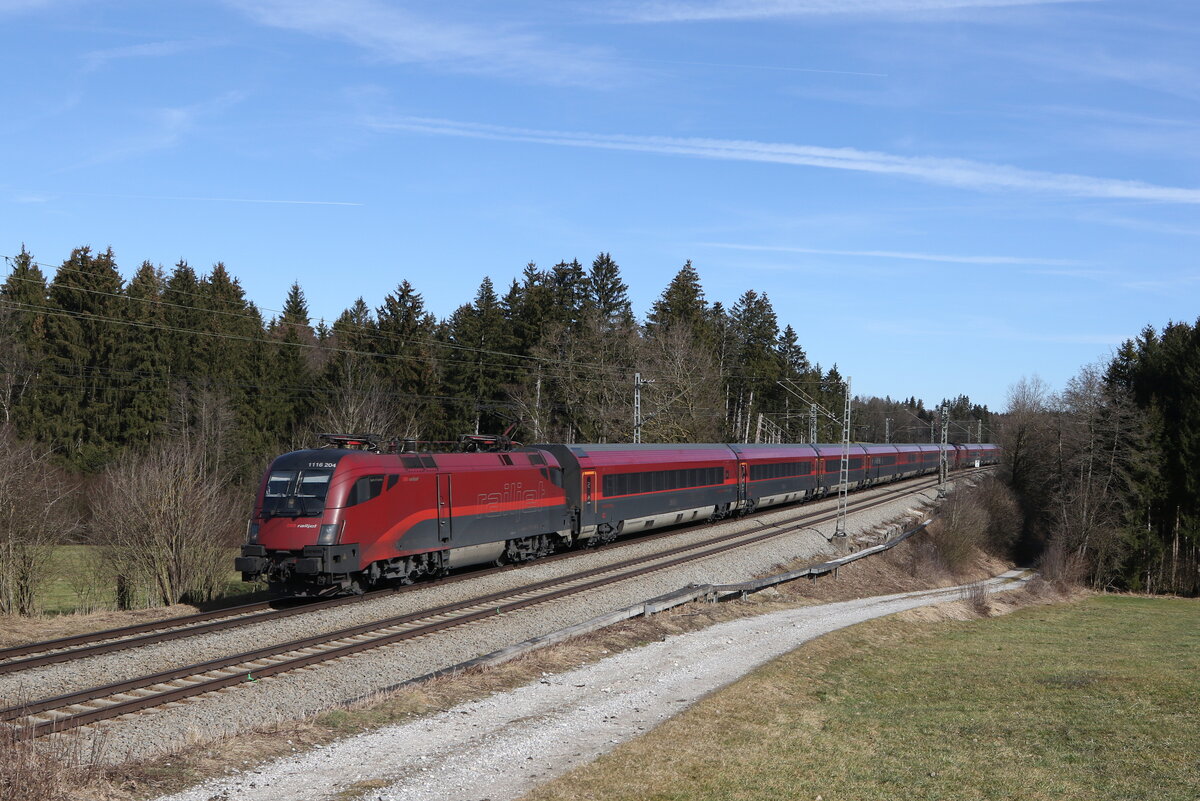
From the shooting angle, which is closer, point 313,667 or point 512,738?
point 512,738

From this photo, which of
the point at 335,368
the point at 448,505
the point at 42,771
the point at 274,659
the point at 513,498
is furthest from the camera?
the point at 335,368

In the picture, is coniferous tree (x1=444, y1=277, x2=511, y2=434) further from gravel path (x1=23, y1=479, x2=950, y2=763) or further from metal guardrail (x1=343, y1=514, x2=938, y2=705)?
gravel path (x1=23, y1=479, x2=950, y2=763)

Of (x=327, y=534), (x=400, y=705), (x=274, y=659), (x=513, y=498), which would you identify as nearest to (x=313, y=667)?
(x=274, y=659)

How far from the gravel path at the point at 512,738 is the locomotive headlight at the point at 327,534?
6982mm

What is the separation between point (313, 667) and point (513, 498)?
11750mm

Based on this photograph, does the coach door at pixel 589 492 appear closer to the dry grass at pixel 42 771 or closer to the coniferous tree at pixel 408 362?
the dry grass at pixel 42 771

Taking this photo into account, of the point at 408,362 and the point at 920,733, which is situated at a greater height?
the point at 408,362

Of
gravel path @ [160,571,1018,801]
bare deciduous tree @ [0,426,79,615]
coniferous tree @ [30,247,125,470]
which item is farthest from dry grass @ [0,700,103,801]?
coniferous tree @ [30,247,125,470]

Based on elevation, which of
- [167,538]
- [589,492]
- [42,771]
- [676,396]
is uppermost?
[676,396]

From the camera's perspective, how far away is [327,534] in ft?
67.6

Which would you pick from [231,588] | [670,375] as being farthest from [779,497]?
[231,588]

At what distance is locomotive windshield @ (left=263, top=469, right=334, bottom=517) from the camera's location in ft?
68.1

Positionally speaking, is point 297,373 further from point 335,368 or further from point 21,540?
point 21,540

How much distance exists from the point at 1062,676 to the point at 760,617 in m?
6.76
